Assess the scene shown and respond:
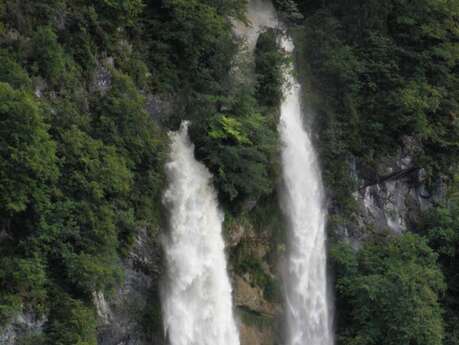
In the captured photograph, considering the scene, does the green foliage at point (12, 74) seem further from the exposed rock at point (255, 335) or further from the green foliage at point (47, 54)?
the exposed rock at point (255, 335)

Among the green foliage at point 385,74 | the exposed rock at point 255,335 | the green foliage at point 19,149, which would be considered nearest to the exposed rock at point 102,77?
the green foliage at point 19,149

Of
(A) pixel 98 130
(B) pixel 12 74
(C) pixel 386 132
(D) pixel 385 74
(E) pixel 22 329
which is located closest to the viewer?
(E) pixel 22 329

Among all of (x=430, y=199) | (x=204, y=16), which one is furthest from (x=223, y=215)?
(x=430, y=199)

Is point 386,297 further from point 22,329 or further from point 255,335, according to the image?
point 22,329

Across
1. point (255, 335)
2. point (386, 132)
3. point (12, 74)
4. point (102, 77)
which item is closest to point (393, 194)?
point (386, 132)

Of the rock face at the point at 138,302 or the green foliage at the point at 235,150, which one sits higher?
the green foliage at the point at 235,150

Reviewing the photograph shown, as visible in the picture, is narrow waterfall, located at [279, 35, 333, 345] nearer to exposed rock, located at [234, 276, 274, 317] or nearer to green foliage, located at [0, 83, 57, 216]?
exposed rock, located at [234, 276, 274, 317]
